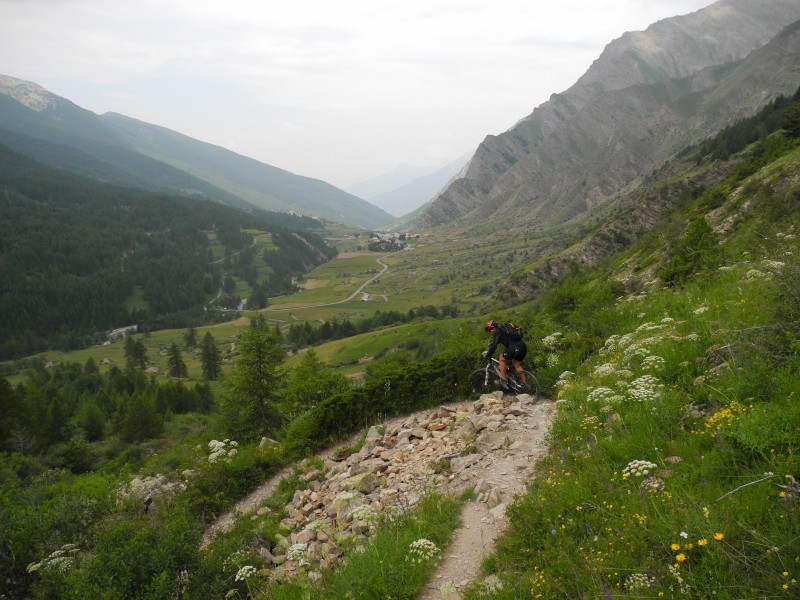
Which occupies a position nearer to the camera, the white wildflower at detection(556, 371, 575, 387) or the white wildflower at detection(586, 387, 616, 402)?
the white wildflower at detection(586, 387, 616, 402)

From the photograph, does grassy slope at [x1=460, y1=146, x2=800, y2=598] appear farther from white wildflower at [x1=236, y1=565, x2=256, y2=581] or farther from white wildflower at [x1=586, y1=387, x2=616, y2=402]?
white wildflower at [x1=236, y1=565, x2=256, y2=581]

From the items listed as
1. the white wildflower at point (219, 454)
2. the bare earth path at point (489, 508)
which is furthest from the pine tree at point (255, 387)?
the bare earth path at point (489, 508)

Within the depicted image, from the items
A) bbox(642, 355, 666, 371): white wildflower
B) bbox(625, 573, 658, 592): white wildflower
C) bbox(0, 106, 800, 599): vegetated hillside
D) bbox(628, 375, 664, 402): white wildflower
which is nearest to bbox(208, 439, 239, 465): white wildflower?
bbox(0, 106, 800, 599): vegetated hillside

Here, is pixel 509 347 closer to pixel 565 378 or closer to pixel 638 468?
pixel 565 378

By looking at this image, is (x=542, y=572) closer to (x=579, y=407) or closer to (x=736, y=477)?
(x=736, y=477)

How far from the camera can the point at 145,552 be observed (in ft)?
24.8

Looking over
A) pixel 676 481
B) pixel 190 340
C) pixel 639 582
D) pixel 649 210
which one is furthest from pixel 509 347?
pixel 190 340

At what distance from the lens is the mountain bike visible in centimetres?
1508

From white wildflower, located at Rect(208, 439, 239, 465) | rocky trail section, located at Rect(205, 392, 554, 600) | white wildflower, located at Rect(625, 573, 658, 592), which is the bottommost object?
white wildflower, located at Rect(208, 439, 239, 465)

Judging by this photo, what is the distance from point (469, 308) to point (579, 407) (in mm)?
151067

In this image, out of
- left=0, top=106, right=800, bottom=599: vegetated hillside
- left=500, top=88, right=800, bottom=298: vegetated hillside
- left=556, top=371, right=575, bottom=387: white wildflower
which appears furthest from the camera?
left=500, top=88, right=800, bottom=298: vegetated hillside

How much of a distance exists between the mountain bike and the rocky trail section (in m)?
0.49

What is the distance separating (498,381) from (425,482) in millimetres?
5498

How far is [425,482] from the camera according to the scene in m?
11.1
